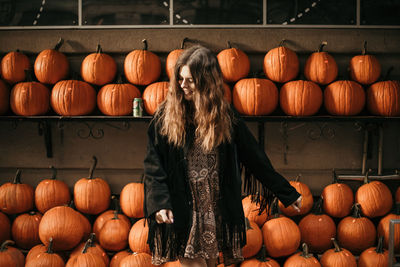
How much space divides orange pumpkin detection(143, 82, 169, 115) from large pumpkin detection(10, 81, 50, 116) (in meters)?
0.92

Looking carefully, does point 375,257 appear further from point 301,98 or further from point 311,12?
point 311,12

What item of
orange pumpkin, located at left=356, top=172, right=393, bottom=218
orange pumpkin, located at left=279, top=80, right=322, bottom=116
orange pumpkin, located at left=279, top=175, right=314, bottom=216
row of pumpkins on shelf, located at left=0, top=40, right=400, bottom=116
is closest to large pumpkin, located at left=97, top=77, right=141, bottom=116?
row of pumpkins on shelf, located at left=0, top=40, right=400, bottom=116

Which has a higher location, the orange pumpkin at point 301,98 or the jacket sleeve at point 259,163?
the orange pumpkin at point 301,98

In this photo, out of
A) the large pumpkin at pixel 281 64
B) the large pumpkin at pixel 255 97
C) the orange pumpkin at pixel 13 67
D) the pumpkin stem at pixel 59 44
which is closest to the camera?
the large pumpkin at pixel 255 97

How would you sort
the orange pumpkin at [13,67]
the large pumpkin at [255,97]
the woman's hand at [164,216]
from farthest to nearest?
1. the orange pumpkin at [13,67]
2. the large pumpkin at [255,97]
3. the woman's hand at [164,216]

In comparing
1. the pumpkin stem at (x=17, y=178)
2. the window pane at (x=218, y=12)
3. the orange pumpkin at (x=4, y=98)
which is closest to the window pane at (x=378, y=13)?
the window pane at (x=218, y=12)

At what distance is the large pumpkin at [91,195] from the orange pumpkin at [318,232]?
1.81 metres

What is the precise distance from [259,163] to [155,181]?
558 mm

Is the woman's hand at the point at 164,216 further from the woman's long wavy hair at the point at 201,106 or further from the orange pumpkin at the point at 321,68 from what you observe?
the orange pumpkin at the point at 321,68

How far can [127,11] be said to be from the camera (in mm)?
3422

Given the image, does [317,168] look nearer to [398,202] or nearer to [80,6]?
[398,202]

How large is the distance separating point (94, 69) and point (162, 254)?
198 cm

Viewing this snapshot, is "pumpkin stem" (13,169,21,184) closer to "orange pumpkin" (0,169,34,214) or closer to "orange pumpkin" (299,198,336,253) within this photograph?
"orange pumpkin" (0,169,34,214)

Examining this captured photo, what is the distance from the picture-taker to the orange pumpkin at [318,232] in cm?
308
